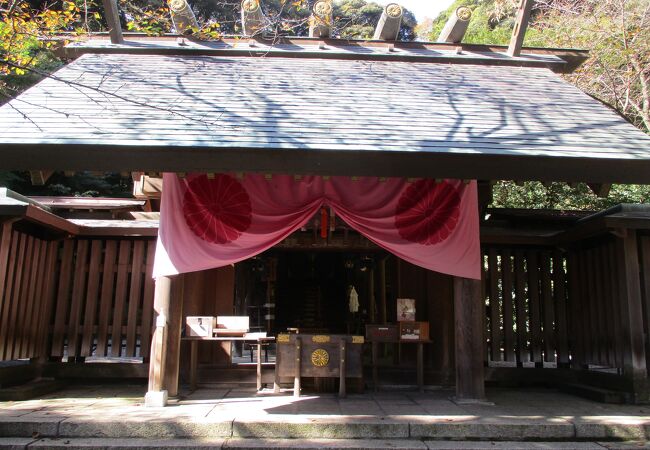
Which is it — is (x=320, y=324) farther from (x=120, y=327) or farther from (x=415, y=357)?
(x=120, y=327)

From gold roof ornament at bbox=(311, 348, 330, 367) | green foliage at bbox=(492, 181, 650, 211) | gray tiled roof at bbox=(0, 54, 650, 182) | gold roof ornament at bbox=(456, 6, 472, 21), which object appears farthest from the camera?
green foliage at bbox=(492, 181, 650, 211)

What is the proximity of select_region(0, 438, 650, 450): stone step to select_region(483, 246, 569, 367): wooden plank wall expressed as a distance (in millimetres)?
2992

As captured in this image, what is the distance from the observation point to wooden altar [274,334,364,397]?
7020 millimetres

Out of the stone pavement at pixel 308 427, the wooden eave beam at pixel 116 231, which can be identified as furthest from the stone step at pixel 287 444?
the wooden eave beam at pixel 116 231

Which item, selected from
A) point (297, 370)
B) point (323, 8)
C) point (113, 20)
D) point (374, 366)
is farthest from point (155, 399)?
point (323, 8)

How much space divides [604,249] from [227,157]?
6.05 meters

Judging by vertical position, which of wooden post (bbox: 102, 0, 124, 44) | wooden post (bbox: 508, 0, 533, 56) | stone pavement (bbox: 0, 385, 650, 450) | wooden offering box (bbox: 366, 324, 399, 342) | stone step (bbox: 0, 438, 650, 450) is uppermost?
wooden post (bbox: 508, 0, 533, 56)

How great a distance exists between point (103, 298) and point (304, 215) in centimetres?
395

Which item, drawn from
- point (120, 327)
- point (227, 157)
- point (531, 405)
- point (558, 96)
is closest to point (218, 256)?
point (227, 157)

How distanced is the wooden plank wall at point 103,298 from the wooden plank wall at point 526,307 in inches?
231

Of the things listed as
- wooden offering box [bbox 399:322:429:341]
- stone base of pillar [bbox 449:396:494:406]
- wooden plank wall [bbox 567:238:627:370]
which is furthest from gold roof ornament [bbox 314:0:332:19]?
stone base of pillar [bbox 449:396:494:406]

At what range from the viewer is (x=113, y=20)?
841 cm

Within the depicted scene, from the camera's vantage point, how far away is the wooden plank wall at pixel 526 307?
8.20 m

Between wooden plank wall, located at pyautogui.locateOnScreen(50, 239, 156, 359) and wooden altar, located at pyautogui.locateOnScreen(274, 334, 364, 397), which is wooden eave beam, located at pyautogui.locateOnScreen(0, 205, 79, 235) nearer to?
wooden plank wall, located at pyautogui.locateOnScreen(50, 239, 156, 359)
